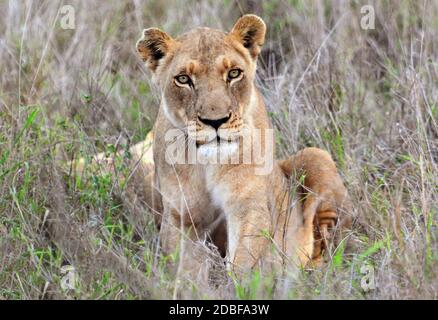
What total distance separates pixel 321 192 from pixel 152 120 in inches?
52.4

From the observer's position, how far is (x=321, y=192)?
505 centimetres

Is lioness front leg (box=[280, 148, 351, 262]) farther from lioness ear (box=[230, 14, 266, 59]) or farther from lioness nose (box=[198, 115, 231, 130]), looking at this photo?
lioness nose (box=[198, 115, 231, 130])

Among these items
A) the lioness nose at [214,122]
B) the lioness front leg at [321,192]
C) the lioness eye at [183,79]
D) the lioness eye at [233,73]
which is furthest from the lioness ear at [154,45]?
the lioness front leg at [321,192]

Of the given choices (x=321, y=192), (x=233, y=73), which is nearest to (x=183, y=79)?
(x=233, y=73)

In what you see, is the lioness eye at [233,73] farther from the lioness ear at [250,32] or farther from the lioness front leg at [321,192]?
the lioness front leg at [321,192]

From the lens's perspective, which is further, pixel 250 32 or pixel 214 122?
pixel 250 32

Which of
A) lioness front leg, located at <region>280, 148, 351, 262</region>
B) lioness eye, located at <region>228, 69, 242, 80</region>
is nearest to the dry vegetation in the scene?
lioness front leg, located at <region>280, 148, 351, 262</region>

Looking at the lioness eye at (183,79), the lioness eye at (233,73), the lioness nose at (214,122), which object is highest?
the lioness eye at (233,73)

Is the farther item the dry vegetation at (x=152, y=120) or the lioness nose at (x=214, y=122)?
the lioness nose at (x=214, y=122)

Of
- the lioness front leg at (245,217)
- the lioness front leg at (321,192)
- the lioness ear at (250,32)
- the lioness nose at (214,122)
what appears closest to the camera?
the lioness nose at (214,122)

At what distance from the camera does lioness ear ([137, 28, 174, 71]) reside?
4.67m

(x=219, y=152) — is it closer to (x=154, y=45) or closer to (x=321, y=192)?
(x=154, y=45)

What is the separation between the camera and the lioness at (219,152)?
14.3 ft
